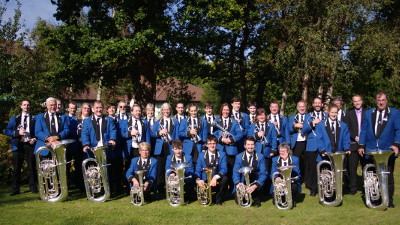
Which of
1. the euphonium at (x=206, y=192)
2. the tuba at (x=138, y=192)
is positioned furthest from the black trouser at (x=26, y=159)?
the euphonium at (x=206, y=192)

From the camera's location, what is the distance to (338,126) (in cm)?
645

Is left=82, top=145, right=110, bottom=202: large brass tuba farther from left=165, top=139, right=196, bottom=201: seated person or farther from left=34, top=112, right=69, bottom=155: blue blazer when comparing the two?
left=165, top=139, right=196, bottom=201: seated person

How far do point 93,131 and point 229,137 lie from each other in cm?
278

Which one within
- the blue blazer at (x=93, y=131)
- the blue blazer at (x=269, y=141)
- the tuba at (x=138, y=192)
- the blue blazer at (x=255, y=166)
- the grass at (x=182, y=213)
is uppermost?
the blue blazer at (x=93, y=131)

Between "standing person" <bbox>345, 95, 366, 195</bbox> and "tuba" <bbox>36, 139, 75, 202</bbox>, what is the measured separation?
554cm

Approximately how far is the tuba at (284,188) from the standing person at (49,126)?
13.9 feet

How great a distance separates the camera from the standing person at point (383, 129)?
5871 millimetres

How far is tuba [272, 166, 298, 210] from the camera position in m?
5.65

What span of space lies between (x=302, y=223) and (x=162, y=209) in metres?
2.35

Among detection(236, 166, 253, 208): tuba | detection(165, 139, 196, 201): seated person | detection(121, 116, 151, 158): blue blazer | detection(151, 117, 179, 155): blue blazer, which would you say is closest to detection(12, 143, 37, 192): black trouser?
detection(121, 116, 151, 158): blue blazer

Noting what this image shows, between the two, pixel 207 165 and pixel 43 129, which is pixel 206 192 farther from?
pixel 43 129

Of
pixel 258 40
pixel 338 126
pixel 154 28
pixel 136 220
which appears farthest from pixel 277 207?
pixel 258 40

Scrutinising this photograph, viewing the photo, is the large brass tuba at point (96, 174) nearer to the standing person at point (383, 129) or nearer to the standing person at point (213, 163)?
the standing person at point (213, 163)

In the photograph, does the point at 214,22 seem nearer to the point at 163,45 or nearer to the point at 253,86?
the point at 163,45
